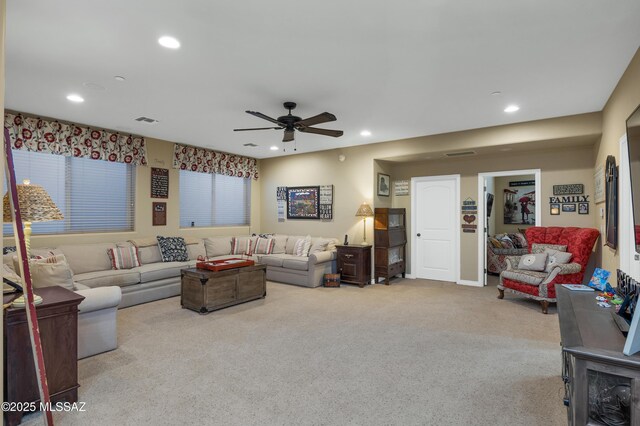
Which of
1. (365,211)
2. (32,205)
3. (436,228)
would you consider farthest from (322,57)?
(436,228)

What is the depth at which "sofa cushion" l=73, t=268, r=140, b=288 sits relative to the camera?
4.29m

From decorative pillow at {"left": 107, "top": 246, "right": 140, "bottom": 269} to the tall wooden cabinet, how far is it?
13.1 ft

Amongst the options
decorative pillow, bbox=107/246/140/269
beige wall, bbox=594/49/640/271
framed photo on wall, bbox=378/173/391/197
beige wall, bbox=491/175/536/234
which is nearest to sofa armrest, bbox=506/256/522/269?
beige wall, bbox=594/49/640/271

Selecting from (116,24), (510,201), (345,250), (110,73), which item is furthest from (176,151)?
(510,201)

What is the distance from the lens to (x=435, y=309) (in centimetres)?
452

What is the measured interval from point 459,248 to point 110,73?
19.0ft

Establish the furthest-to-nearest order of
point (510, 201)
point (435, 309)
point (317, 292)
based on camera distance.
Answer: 1. point (510, 201)
2. point (317, 292)
3. point (435, 309)

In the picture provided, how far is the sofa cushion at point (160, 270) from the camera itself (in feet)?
15.8

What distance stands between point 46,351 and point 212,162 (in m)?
5.11

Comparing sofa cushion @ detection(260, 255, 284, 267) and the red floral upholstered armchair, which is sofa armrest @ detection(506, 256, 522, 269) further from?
sofa cushion @ detection(260, 255, 284, 267)

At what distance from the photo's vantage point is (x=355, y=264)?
604cm

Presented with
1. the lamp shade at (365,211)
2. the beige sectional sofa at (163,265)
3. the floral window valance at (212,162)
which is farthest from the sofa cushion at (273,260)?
the floral window valance at (212,162)

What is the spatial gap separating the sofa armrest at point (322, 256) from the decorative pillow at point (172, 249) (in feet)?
7.09

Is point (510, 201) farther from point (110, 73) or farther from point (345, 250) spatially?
point (110, 73)
